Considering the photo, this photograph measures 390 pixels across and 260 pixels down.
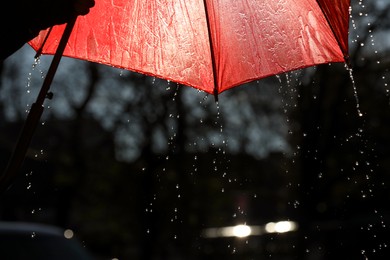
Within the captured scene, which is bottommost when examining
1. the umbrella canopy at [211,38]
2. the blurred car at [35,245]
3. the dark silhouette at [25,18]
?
the dark silhouette at [25,18]

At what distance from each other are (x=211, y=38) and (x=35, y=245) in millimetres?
3687

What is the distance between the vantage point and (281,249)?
18109 millimetres

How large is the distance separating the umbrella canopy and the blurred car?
3215 millimetres

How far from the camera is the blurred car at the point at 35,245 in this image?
22.7 feet

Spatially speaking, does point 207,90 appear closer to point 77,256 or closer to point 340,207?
point 77,256

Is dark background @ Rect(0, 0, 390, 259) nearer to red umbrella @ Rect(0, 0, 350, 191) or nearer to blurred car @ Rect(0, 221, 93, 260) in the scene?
blurred car @ Rect(0, 221, 93, 260)

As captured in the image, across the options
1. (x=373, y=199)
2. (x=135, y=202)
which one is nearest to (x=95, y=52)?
(x=373, y=199)

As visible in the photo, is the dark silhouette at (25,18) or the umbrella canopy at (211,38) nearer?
the dark silhouette at (25,18)

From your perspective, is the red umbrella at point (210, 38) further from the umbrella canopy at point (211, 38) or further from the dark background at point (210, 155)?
the dark background at point (210, 155)

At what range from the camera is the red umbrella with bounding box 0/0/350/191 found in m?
3.92

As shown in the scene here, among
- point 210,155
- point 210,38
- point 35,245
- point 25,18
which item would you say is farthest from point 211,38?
point 210,155

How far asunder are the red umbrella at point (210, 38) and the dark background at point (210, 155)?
890 centimetres

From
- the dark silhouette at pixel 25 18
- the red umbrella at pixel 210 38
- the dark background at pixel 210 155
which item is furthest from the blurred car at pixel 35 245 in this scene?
the dark background at pixel 210 155

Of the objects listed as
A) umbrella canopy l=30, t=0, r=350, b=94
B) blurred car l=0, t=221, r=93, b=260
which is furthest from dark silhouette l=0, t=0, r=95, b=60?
blurred car l=0, t=221, r=93, b=260
